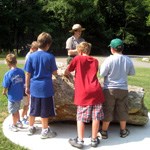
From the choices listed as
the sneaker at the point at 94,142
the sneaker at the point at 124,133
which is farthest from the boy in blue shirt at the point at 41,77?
the sneaker at the point at 124,133

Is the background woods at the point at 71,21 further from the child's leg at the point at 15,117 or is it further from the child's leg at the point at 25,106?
the child's leg at the point at 15,117

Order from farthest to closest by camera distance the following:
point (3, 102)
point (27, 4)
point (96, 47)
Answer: point (96, 47) → point (27, 4) → point (3, 102)

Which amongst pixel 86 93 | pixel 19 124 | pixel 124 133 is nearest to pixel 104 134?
pixel 124 133

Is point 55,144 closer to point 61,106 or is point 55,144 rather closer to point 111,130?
point 61,106

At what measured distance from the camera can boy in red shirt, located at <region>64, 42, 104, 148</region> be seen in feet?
16.9

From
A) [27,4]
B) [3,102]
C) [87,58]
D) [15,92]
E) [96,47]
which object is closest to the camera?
[87,58]

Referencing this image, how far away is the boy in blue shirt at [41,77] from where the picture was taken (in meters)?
5.25

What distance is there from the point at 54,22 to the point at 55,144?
29.0 metres

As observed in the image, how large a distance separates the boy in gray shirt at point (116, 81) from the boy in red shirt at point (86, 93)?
0.24 meters

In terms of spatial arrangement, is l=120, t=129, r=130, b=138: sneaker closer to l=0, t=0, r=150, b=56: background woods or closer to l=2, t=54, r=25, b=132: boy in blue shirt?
l=2, t=54, r=25, b=132: boy in blue shirt

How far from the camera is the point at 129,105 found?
5.86 meters

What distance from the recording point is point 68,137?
5547mm

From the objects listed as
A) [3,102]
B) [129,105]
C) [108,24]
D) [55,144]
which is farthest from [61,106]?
[108,24]

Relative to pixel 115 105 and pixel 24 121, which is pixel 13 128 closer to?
pixel 24 121
